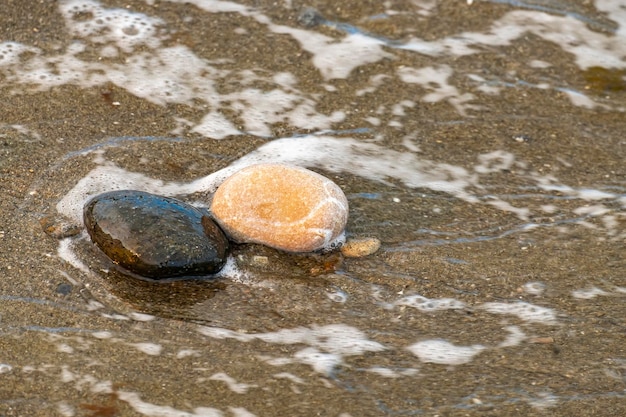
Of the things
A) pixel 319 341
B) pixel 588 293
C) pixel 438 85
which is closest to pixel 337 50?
pixel 438 85

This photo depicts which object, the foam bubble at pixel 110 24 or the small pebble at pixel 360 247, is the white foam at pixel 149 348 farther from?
the foam bubble at pixel 110 24

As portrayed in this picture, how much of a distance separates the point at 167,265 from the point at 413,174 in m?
1.37

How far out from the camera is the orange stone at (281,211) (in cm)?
357

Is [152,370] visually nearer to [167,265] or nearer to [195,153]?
[167,265]

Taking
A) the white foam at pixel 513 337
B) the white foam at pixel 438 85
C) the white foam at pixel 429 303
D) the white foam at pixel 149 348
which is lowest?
the white foam at pixel 149 348

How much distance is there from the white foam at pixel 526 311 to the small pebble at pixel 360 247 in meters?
0.51

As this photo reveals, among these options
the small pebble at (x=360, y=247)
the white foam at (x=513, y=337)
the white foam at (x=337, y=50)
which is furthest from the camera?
the white foam at (x=337, y=50)

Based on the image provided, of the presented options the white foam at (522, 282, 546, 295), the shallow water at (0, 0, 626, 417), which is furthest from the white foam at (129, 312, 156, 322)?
the white foam at (522, 282, 546, 295)

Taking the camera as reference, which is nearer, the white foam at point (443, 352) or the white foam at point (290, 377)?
the white foam at point (290, 377)

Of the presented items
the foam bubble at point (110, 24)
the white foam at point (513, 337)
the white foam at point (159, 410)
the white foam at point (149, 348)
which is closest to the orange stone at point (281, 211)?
the white foam at point (149, 348)

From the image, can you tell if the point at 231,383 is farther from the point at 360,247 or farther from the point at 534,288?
the point at 534,288

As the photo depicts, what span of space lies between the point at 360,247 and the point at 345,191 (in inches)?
18.0

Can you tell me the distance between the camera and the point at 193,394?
2.87 meters

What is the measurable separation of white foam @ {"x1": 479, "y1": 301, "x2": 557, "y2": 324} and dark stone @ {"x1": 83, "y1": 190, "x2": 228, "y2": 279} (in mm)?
1057
